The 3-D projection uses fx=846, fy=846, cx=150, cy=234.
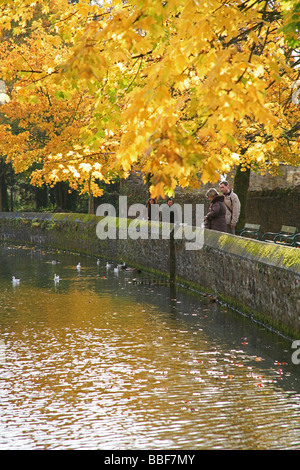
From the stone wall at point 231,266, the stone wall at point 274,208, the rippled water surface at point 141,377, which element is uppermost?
the stone wall at point 274,208

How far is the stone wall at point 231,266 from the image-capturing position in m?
11.6

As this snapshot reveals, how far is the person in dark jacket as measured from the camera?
18109 millimetres

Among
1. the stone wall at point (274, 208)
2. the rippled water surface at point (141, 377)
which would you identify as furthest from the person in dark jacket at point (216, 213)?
the stone wall at point (274, 208)

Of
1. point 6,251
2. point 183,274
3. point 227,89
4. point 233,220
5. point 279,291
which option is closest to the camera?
point 227,89

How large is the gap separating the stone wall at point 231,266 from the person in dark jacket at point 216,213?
784mm

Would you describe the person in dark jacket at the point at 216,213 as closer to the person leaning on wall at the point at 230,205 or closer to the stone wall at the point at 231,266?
the stone wall at the point at 231,266

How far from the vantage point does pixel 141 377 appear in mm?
9234

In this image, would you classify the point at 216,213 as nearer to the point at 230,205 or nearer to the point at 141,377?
the point at 230,205

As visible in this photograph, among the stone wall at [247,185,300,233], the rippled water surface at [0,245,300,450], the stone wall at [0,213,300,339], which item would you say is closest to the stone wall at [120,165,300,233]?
the stone wall at [247,185,300,233]

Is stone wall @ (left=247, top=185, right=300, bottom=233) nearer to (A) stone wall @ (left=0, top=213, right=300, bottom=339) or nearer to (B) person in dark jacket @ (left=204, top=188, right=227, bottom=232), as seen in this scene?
(A) stone wall @ (left=0, top=213, right=300, bottom=339)

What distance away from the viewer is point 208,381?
9055 millimetres

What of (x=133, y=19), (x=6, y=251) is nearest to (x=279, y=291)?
(x=133, y=19)

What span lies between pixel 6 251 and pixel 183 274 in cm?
1223

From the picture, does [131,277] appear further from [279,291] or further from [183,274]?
[279,291]
